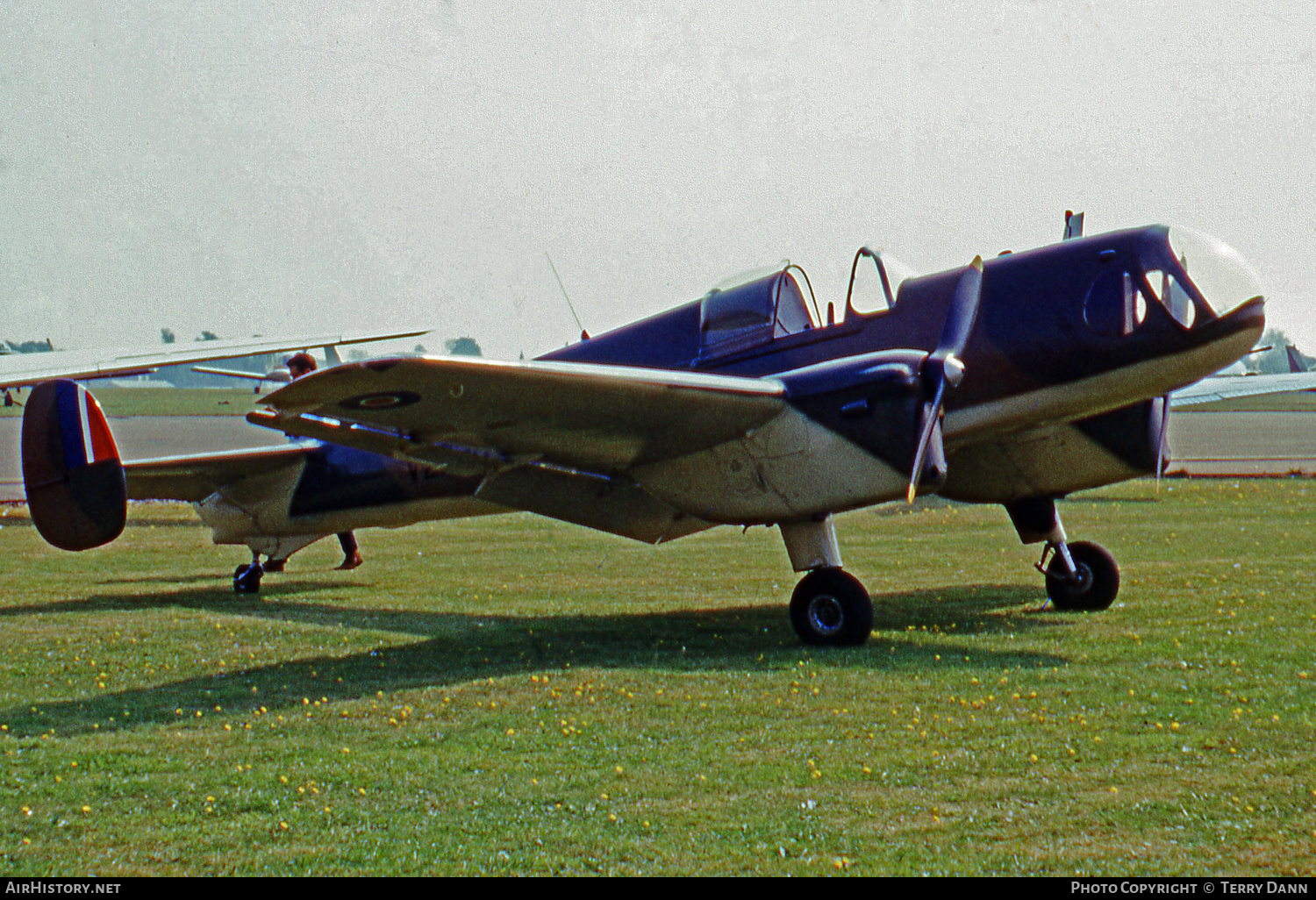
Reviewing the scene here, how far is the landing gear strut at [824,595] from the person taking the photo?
348 inches

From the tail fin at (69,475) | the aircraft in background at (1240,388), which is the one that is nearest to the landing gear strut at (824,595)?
the tail fin at (69,475)

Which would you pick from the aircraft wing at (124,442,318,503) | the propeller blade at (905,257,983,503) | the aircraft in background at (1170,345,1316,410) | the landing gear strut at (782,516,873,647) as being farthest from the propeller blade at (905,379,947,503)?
the aircraft wing at (124,442,318,503)

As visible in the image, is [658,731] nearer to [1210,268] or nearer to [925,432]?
[925,432]

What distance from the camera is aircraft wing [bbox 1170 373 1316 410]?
43.7 ft

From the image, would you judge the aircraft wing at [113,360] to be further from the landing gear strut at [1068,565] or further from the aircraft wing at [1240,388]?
the aircraft wing at [1240,388]

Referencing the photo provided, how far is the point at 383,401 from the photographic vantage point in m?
7.62

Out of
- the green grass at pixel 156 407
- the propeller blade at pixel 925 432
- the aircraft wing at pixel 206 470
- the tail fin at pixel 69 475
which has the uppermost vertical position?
the tail fin at pixel 69 475

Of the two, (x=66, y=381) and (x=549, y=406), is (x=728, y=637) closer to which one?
(x=549, y=406)

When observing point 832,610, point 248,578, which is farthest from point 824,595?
point 248,578

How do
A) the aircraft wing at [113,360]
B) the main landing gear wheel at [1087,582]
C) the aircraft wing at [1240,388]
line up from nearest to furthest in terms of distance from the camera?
the aircraft wing at [113,360]
the main landing gear wheel at [1087,582]
the aircraft wing at [1240,388]

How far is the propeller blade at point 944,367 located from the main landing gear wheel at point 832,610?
0.91 metres

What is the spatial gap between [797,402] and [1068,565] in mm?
3706

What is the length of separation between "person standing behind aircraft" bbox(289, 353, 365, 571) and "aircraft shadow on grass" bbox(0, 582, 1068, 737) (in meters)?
2.40
